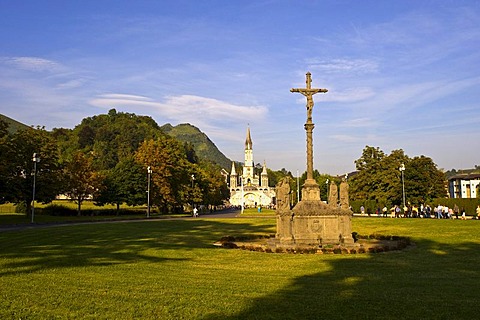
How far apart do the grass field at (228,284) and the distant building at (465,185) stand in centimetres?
10390

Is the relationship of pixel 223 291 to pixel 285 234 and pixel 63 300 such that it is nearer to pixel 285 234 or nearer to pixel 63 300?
pixel 63 300

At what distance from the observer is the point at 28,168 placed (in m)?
52.2

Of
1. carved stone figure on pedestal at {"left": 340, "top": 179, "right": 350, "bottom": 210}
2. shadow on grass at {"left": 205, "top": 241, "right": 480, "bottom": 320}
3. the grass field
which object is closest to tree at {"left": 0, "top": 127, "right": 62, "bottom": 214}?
the grass field

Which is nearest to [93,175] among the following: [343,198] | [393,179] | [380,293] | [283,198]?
[393,179]

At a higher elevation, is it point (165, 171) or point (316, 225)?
point (165, 171)

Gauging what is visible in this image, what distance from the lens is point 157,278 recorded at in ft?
40.9

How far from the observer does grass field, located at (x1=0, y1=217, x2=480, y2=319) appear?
27.8 ft

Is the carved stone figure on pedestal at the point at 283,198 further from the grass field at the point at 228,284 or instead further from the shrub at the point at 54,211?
the shrub at the point at 54,211

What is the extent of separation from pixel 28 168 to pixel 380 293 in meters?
49.7

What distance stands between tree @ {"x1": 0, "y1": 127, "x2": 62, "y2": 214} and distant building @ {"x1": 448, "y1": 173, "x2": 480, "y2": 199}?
3796 inches

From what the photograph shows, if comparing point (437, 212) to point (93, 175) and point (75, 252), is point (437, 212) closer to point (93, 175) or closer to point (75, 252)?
point (75, 252)

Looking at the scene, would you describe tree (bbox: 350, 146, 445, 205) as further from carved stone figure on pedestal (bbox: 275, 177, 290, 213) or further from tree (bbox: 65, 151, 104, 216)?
carved stone figure on pedestal (bbox: 275, 177, 290, 213)

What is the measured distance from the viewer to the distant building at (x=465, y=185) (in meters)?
114

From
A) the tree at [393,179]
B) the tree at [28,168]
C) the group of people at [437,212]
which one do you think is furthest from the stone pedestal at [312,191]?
the tree at [393,179]
